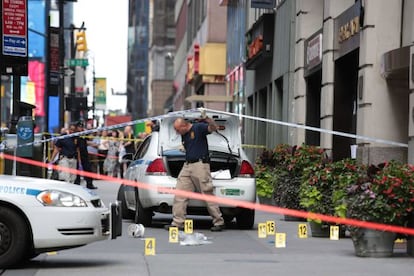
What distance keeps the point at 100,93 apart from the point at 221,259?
3078 inches

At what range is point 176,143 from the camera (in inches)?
590

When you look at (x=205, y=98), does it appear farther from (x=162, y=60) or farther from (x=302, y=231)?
(x=162, y=60)

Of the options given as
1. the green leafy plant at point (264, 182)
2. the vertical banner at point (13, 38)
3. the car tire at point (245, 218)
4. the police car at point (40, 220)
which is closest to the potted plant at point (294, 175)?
the car tire at point (245, 218)

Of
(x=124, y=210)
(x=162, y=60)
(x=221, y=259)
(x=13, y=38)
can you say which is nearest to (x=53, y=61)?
(x=13, y=38)

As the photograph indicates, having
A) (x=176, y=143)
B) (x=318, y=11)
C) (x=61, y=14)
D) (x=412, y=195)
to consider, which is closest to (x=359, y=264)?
(x=412, y=195)

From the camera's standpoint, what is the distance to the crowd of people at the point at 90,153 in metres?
21.5

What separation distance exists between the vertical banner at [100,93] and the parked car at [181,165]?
66500mm

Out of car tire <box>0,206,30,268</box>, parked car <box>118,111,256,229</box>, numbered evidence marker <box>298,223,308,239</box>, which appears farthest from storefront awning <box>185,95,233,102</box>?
car tire <box>0,206,30,268</box>

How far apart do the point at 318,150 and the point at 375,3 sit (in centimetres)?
313

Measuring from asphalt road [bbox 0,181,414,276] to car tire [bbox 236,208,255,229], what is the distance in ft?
4.50

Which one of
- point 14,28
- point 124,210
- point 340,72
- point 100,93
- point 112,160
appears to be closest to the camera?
point 124,210

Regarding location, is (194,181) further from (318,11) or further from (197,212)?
(318,11)

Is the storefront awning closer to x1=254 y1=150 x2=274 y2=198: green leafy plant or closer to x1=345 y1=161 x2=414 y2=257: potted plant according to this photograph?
x1=254 y1=150 x2=274 y2=198: green leafy plant

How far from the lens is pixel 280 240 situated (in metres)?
11.7
